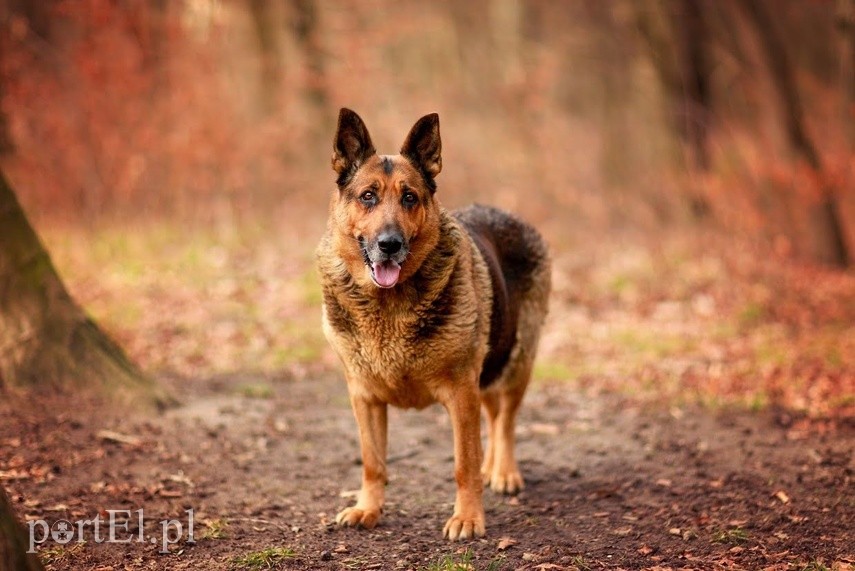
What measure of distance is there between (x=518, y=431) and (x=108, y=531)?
12.4ft

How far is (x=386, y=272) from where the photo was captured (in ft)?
15.9

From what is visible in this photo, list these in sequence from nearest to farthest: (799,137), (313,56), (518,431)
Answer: (518,431), (799,137), (313,56)

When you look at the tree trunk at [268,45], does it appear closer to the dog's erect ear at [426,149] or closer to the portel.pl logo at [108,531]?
the dog's erect ear at [426,149]

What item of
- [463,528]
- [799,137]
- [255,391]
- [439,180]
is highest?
[439,180]

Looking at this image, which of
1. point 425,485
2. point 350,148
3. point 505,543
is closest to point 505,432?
point 425,485

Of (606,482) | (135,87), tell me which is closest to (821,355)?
(606,482)

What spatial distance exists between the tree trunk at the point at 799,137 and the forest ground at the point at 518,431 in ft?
3.24

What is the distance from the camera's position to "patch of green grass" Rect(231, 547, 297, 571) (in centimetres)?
445

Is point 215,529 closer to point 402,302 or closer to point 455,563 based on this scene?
point 455,563

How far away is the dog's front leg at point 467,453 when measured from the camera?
16.8 feet

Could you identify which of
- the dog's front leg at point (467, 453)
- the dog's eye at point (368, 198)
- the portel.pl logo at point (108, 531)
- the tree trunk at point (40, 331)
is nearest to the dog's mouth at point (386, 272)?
the dog's eye at point (368, 198)

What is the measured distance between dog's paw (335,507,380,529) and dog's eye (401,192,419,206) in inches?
77.3

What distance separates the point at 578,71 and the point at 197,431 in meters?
19.2

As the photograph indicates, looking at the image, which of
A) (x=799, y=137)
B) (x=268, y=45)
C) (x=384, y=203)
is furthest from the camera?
(x=268, y=45)
